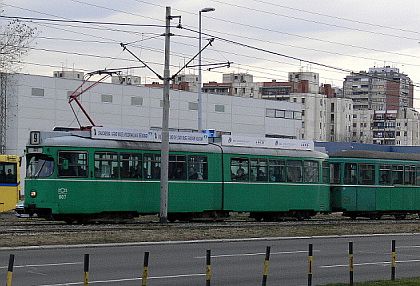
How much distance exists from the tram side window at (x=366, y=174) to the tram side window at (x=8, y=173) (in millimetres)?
15838

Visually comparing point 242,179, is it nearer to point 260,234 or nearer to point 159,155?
point 159,155

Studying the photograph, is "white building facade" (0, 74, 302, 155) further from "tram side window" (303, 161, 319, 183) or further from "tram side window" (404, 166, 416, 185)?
"tram side window" (303, 161, 319, 183)

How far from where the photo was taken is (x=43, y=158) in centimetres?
3284

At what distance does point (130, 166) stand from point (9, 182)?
10.4 m

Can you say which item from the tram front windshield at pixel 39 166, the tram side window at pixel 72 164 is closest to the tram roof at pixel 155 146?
the tram side window at pixel 72 164

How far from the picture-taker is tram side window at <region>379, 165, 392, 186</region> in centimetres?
4391

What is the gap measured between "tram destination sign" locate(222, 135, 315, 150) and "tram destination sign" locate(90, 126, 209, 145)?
3.78 ft

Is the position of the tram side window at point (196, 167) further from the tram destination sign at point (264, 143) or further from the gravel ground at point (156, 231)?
the gravel ground at point (156, 231)

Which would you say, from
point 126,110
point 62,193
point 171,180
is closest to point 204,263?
point 62,193

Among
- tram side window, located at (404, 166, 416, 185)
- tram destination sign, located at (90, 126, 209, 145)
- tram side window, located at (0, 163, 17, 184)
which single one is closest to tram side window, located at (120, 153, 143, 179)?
tram destination sign, located at (90, 126, 209, 145)

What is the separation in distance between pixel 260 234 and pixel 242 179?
721 centimetres

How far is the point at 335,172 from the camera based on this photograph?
4312 cm

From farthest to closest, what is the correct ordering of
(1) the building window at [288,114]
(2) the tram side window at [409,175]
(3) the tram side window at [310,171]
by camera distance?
(1) the building window at [288,114]
(2) the tram side window at [409,175]
(3) the tram side window at [310,171]

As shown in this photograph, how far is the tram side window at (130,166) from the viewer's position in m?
34.3
